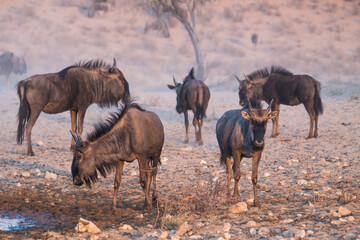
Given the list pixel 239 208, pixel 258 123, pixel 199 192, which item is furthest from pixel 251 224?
pixel 199 192

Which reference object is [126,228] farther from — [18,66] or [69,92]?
[18,66]

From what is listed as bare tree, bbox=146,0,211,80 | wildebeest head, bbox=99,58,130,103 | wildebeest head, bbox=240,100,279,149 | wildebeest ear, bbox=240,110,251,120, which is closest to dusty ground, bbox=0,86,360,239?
wildebeest head, bbox=240,100,279,149

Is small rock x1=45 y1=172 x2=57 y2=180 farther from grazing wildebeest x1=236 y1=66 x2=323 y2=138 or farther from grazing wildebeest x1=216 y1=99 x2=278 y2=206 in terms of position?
grazing wildebeest x1=236 y1=66 x2=323 y2=138

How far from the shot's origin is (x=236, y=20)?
40844 millimetres

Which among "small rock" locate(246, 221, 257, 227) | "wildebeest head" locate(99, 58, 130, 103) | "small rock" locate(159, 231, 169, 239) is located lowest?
"small rock" locate(159, 231, 169, 239)

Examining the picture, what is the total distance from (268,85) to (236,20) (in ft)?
93.1

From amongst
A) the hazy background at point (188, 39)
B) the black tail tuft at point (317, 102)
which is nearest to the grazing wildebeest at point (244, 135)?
the black tail tuft at point (317, 102)

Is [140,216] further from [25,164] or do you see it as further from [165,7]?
[165,7]

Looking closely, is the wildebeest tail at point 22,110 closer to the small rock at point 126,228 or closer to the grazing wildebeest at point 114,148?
the grazing wildebeest at point 114,148

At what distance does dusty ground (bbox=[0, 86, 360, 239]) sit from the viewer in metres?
5.45

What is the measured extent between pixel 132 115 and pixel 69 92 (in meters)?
4.95

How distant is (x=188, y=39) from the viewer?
37438 millimetres

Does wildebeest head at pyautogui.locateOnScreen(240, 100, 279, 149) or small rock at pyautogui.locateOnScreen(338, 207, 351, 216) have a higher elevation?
wildebeest head at pyautogui.locateOnScreen(240, 100, 279, 149)

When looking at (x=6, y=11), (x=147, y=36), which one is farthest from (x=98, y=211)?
(x=6, y=11)
